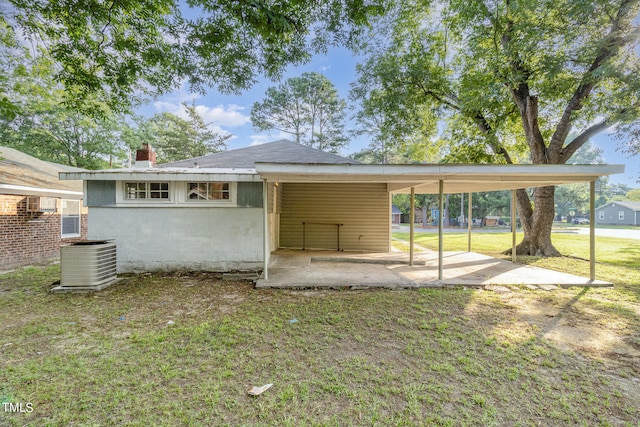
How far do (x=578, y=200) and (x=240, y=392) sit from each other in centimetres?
5171

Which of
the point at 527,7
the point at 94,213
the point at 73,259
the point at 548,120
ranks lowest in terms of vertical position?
the point at 73,259

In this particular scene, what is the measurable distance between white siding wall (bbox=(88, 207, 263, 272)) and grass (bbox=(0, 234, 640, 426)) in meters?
1.49

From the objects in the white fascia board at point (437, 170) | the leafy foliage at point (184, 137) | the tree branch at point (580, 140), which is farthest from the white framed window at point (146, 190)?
the leafy foliage at point (184, 137)

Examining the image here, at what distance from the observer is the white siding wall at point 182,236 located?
6.20 m

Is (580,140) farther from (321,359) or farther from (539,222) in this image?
(321,359)

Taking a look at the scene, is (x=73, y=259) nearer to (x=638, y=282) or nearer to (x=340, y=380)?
(x=340, y=380)

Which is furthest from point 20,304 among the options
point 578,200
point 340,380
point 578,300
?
point 578,200

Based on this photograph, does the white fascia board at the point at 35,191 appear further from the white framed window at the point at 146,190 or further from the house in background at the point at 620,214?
the house in background at the point at 620,214

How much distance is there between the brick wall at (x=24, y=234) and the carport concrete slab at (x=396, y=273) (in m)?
7.30

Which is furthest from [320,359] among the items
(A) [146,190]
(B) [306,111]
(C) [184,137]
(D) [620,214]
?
(D) [620,214]

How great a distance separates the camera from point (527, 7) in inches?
261

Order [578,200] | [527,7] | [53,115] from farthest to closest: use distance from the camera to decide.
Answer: [578,200]
[53,115]
[527,7]

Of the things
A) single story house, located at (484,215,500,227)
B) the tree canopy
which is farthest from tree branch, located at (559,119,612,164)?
single story house, located at (484,215,500,227)

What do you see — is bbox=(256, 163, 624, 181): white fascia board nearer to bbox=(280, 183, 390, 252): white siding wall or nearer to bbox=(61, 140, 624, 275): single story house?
bbox=(61, 140, 624, 275): single story house
